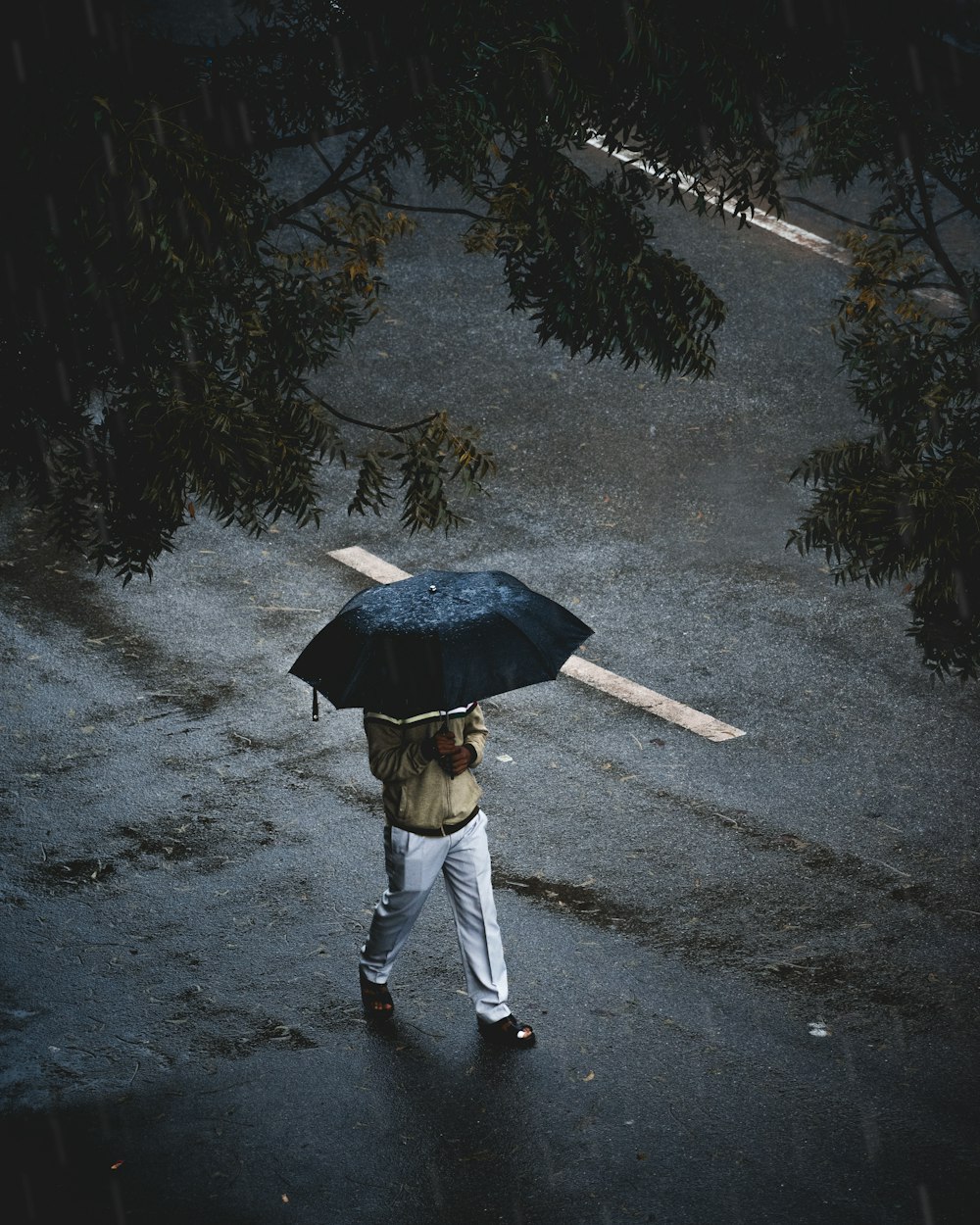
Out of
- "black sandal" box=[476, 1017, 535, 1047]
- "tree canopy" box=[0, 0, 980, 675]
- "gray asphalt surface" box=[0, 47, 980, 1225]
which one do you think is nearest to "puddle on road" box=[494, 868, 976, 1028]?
"gray asphalt surface" box=[0, 47, 980, 1225]

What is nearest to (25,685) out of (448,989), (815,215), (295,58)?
(448,989)

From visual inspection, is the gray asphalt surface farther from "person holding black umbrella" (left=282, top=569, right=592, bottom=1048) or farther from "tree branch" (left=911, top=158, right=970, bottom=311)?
"tree branch" (left=911, top=158, right=970, bottom=311)

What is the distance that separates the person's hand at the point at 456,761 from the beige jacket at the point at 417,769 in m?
0.04

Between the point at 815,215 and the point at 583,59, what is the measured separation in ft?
46.4

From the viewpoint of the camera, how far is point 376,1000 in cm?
649

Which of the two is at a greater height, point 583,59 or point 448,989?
point 583,59

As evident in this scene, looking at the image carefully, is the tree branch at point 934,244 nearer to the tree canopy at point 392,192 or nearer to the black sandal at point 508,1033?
the tree canopy at point 392,192

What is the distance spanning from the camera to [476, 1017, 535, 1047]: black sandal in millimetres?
6277

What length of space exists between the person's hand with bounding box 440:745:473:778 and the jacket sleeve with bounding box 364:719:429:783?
0.08 metres

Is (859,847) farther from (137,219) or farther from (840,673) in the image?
(137,219)

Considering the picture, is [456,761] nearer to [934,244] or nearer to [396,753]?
[396,753]

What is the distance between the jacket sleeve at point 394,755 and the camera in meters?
5.87

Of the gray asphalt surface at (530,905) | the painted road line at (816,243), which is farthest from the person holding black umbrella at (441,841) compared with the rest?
the painted road line at (816,243)

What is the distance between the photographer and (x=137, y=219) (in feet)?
15.0
